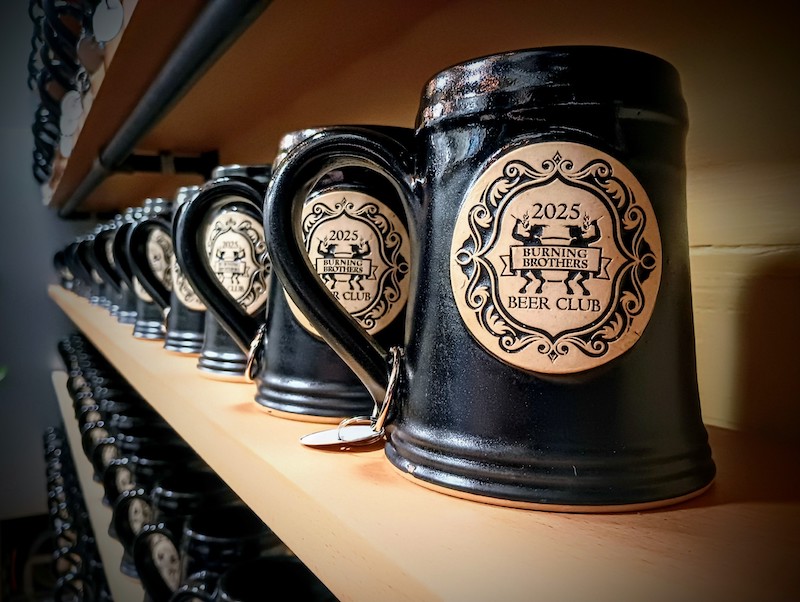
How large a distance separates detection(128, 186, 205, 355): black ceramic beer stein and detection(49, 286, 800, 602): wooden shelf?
443 millimetres

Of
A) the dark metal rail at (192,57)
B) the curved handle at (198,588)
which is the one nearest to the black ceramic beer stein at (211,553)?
the curved handle at (198,588)

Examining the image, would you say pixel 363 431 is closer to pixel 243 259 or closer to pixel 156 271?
pixel 243 259

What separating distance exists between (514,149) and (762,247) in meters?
0.23

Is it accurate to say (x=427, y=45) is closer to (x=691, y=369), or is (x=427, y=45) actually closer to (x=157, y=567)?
(x=691, y=369)

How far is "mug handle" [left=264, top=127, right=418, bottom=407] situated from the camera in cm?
43

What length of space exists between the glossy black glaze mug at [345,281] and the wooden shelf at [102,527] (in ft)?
2.80

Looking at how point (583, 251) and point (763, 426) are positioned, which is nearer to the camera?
point (583, 251)

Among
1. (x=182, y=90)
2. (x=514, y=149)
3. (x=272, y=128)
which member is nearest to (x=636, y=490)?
(x=514, y=149)

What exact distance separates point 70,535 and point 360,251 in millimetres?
2223

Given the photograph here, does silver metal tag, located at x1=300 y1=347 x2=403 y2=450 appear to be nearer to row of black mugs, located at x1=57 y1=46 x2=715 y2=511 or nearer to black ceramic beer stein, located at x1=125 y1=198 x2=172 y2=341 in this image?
row of black mugs, located at x1=57 y1=46 x2=715 y2=511

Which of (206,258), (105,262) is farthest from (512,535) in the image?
(105,262)

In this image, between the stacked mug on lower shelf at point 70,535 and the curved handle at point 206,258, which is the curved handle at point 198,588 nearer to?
the curved handle at point 206,258

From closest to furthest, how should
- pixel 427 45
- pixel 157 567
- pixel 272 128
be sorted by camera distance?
pixel 427 45 < pixel 157 567 < pixel 272 128

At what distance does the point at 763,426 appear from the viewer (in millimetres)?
498
